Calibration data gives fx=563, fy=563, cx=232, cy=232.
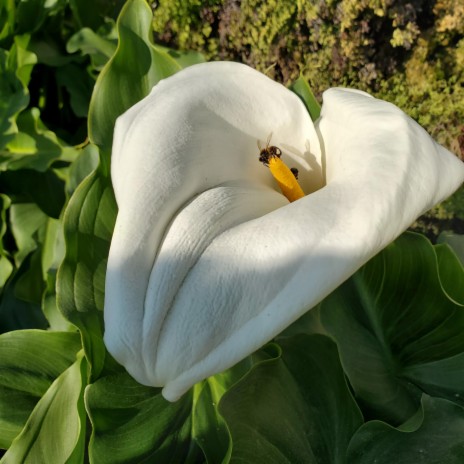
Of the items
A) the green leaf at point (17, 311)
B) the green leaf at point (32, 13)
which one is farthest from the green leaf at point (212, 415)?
the green leaf at point (32, 13)

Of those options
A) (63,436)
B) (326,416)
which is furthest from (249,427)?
(63,436)

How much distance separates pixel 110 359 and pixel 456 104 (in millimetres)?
1117

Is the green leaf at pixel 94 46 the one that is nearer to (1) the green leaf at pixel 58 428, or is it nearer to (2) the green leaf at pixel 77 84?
(2) the green leaf at pixel 77 84

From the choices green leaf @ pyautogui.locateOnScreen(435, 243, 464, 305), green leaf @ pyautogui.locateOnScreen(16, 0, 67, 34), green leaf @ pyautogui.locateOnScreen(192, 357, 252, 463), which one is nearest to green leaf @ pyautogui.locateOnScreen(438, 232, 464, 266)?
green leaf @ pyautogui.locateOnScreen(435, 243, 464, 305)

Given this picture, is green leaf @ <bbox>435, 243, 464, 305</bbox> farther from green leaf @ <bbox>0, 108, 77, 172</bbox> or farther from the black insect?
green leaf @ <bbox>0, 108, 77, 172</bbox>

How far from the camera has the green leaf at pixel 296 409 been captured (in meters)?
0.66

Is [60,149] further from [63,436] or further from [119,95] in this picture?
[63,436]

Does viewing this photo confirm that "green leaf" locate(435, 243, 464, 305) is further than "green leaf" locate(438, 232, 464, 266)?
No

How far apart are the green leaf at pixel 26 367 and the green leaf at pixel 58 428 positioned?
0.24 ft

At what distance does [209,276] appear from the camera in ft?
1.46

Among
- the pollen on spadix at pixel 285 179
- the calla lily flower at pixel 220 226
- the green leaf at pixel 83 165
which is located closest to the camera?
the calla lily flower at pixel 220 226

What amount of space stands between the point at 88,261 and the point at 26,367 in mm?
233

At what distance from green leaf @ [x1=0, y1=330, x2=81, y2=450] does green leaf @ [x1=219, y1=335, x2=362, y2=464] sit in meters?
0.31

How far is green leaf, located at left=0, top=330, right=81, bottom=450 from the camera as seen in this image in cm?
80
